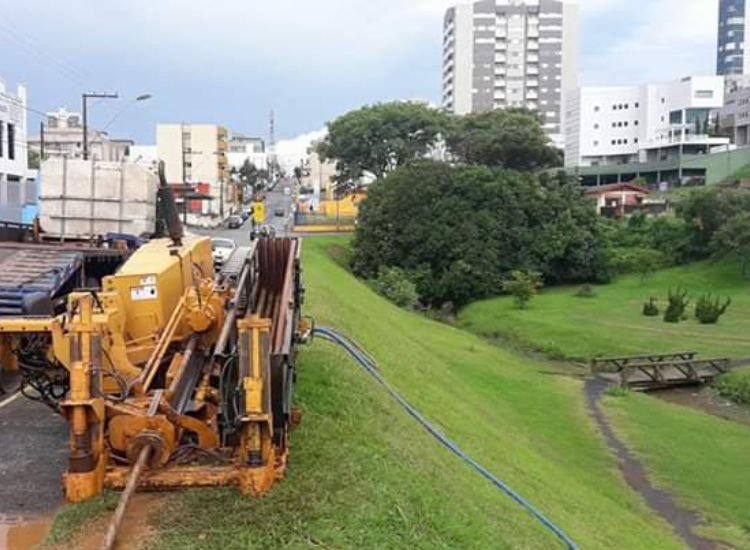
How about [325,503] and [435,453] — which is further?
[435,453]

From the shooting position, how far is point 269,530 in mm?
6844

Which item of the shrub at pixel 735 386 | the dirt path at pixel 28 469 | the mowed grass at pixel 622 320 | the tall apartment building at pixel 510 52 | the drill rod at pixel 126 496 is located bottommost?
the shrub at pixel 735 386

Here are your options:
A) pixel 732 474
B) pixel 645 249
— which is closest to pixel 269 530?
pixel 732 474

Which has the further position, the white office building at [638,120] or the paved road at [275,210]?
the white office building at [638,120]

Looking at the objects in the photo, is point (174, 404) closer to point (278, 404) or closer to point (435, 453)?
point (278, 404)

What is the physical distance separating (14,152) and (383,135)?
34239mm

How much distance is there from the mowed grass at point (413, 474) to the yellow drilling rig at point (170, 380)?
0.38 metres

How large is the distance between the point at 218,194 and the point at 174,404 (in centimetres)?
9472

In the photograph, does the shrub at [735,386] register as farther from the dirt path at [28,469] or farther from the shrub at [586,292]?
the dirt path at [28,469]

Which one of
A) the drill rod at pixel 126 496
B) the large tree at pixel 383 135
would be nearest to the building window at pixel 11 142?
the large tree at pixel 383 135

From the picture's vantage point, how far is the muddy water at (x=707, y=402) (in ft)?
87.5

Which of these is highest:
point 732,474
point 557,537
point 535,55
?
point 535,55

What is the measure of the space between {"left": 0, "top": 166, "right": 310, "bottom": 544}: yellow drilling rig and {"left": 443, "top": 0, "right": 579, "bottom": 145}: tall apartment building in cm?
14392

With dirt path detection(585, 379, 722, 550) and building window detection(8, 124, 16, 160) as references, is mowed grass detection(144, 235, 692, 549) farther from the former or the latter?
building window detection(8, 124, 16, 160)
